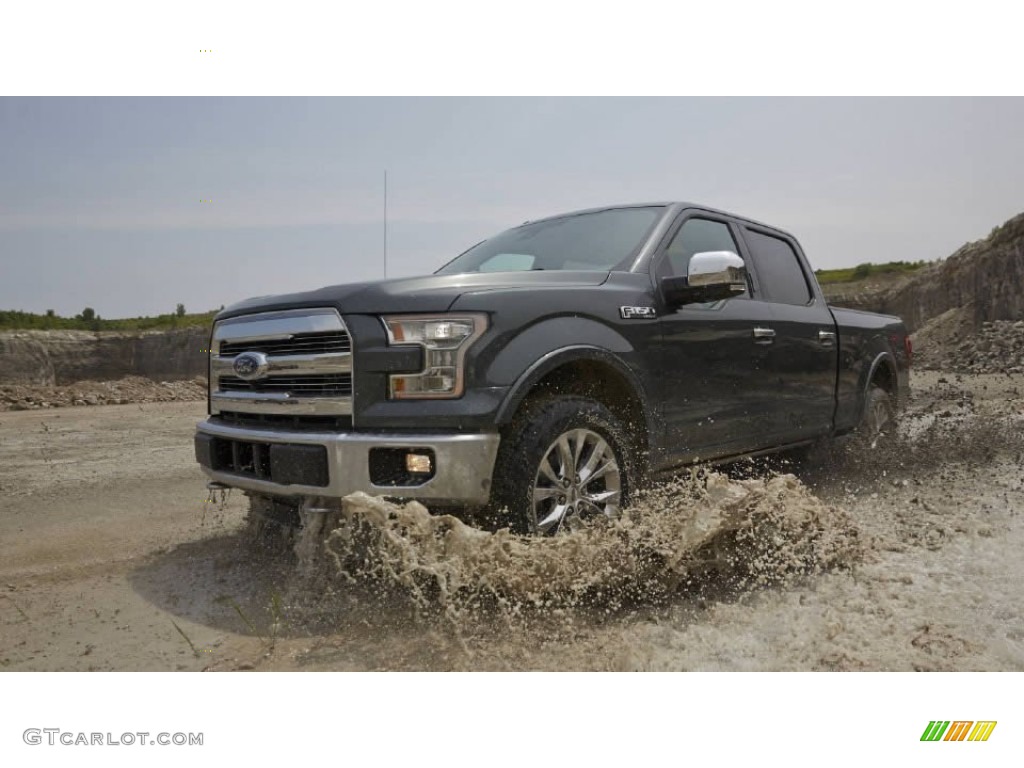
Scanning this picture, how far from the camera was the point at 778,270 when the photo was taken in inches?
185

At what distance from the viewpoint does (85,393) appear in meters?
14.5

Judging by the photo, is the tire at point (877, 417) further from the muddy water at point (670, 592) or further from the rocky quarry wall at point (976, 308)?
the rocky quarry wall at point (976, 308)

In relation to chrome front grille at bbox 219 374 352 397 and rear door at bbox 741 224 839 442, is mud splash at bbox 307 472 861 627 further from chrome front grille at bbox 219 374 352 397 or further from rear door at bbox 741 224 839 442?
rear door at bbox 741 224 839 442

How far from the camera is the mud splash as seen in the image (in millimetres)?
2559

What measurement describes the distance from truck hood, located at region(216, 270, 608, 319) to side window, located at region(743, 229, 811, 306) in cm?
196

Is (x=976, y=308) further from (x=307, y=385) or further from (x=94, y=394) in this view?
(x=94, y=394)

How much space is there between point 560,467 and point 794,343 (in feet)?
7.24

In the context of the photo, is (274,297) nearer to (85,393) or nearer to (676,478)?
(676,478)

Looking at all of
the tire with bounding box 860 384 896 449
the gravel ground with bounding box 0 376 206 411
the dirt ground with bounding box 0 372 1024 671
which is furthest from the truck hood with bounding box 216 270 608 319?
the gravel ground with bounding box 0 376 206 411

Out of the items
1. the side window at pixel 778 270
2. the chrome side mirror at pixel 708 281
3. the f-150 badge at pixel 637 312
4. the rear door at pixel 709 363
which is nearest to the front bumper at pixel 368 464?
the f-150 badge at pixel 637 312

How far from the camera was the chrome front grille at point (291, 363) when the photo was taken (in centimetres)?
265

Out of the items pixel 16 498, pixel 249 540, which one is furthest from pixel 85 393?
pixel 249 540

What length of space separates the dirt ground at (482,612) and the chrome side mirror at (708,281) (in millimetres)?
1178

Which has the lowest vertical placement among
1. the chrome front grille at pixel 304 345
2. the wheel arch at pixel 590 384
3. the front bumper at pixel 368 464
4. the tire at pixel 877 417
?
the tire at pixel 877 417
